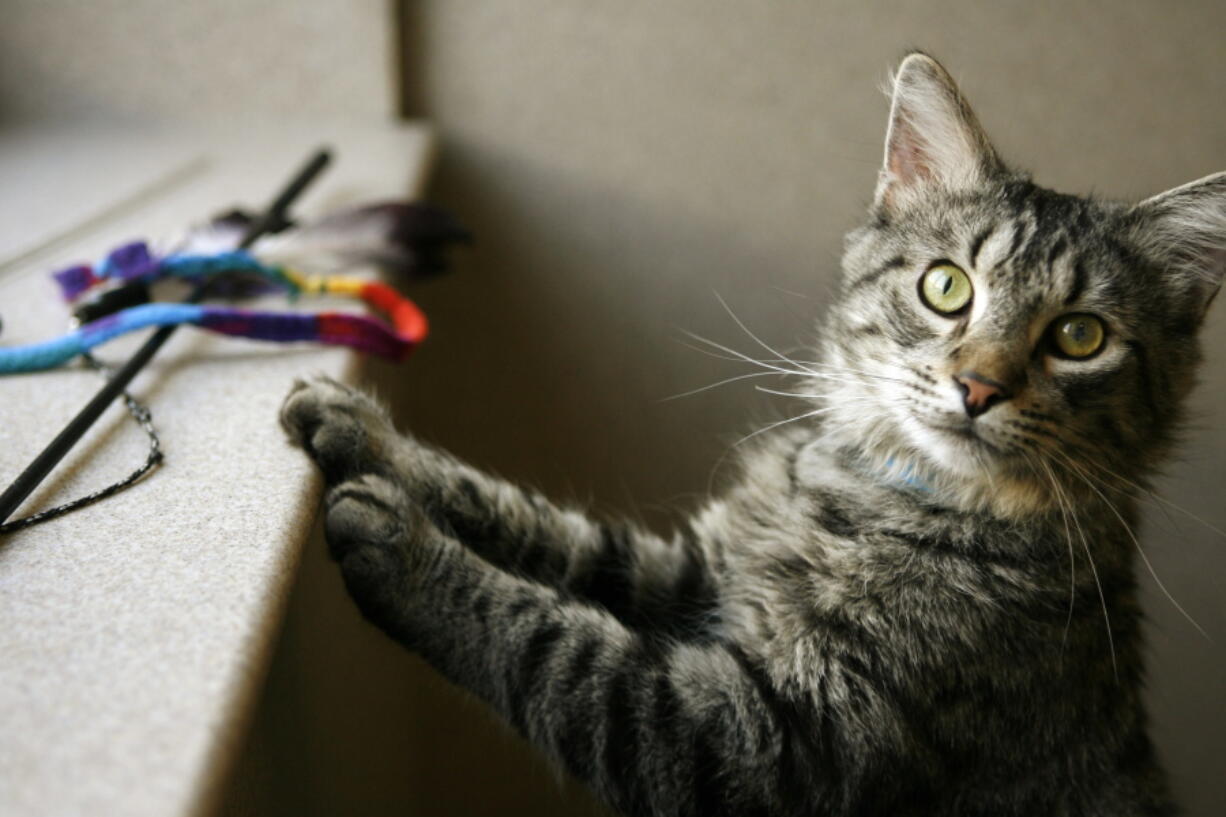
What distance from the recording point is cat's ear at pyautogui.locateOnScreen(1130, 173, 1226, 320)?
36.7 inches

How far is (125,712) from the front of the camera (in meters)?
0.49

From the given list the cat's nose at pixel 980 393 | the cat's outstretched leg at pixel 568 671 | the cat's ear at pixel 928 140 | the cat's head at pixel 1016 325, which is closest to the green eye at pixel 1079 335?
the cat's head at pixel 1016 325

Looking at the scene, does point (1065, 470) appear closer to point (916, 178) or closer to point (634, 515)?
point (916, 178)

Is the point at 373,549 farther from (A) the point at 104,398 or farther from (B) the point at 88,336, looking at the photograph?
(B) the point at 88,336

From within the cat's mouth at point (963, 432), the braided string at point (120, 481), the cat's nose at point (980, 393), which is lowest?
the braided string at point (120, 481)

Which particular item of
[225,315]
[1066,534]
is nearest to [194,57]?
[225,315]

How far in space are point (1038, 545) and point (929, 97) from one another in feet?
1.61

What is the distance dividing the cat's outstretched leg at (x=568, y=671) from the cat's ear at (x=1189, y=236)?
593 mm

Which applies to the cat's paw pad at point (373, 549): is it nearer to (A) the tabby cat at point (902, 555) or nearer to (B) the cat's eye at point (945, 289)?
(A) the tabby cat at point (902, 555)

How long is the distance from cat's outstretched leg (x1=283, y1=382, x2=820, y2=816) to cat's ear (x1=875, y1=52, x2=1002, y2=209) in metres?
0.58

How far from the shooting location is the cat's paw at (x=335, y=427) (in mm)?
868

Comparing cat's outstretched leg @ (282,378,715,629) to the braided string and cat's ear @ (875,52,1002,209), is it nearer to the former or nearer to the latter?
the braided string

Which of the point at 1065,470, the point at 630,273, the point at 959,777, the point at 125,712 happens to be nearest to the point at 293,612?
the point at 125,712

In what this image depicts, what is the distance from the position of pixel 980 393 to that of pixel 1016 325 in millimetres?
92
